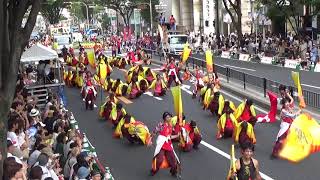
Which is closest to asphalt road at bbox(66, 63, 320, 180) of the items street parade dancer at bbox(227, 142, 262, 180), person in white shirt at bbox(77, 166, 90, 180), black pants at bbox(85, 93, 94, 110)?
black pants at bbox(85, 93, 94, 110)

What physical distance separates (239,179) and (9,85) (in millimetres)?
5174

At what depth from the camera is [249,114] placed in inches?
611

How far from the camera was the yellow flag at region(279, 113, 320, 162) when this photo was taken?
479 inches

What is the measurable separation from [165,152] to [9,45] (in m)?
3.98

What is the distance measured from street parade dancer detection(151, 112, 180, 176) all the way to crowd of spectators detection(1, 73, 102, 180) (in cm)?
187

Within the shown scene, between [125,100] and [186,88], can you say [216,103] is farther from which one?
[186,88]

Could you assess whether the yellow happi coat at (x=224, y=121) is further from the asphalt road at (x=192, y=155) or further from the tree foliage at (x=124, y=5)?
the tree foliage at (x=124, y=5)

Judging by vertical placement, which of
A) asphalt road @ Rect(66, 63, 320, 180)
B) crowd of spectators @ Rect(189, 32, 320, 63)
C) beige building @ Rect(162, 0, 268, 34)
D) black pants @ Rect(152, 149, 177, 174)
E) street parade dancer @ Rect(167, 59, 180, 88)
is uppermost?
beige building @ Rect(162, 0, 268, 34)

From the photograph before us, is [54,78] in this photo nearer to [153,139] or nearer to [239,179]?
[153,139]

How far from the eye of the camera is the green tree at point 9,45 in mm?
10578

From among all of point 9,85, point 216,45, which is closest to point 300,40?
point 216,45

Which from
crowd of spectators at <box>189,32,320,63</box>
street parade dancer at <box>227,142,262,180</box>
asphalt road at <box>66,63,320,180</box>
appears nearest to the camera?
street parade dancer at <box>227,142,262,180</box>

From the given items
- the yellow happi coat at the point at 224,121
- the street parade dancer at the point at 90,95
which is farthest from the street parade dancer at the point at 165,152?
the street parade dancer at the point at 90,95

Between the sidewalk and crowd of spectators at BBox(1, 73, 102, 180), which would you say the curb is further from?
crowd of spectators at BBox(1, 73, 102, 180)
